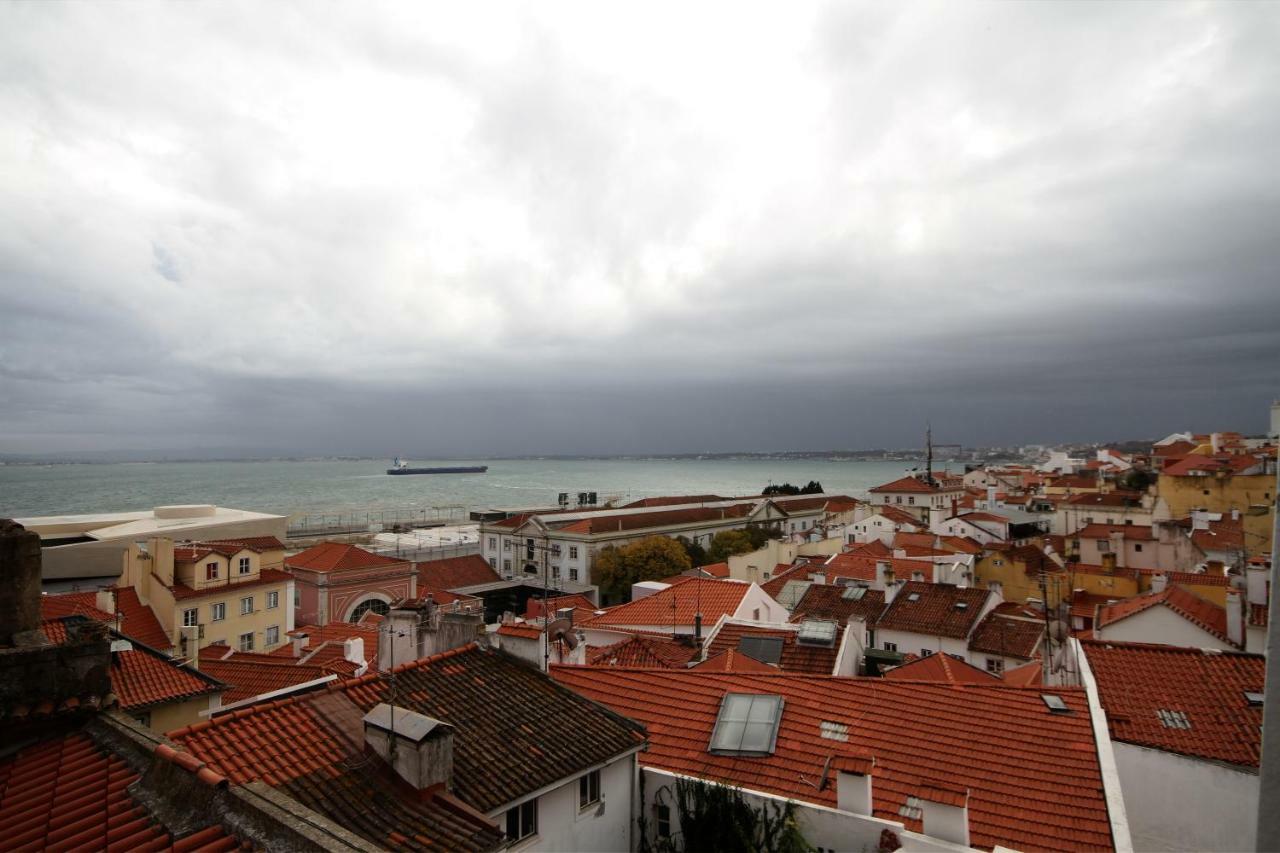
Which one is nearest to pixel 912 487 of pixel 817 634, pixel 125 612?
pixel 817 634

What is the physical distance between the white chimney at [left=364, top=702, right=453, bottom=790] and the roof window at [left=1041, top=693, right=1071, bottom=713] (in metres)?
8.12

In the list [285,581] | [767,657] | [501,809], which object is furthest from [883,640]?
[285,581]

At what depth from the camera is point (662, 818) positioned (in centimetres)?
783

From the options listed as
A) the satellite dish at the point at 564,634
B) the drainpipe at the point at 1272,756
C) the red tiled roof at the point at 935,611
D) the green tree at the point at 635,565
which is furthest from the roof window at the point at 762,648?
the green tree at the point at 635,565

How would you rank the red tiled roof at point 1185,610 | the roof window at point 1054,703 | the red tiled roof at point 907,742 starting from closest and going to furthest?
the red tiled roof at point 907,742
the roof window at point 1054,703
the red tiled roof at point 1185,610

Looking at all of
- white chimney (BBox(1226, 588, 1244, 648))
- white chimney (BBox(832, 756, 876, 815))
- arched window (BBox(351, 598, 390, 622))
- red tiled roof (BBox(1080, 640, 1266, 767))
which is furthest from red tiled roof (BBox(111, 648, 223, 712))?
arched window (BBox(351, 598, 390, 622))

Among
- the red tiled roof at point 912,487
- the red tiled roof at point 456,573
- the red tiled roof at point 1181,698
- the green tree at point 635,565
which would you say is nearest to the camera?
the red tiled roof at point 1181,698

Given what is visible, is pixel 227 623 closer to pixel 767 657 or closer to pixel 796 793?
pixel 767 657

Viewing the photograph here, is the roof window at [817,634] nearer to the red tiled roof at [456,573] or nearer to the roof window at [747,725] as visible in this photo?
the roof window at [747,725]

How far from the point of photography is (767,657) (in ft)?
52.4

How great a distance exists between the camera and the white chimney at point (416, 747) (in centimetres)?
571

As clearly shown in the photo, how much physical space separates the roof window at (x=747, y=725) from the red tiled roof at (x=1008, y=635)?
1347 cm

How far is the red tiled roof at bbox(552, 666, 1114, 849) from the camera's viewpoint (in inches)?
298

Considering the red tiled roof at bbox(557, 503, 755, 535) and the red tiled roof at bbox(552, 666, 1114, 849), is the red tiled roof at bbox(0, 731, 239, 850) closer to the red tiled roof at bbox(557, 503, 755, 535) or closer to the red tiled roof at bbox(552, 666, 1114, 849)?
the red tiled roof at bbox(552, 666, 1114, 849)
